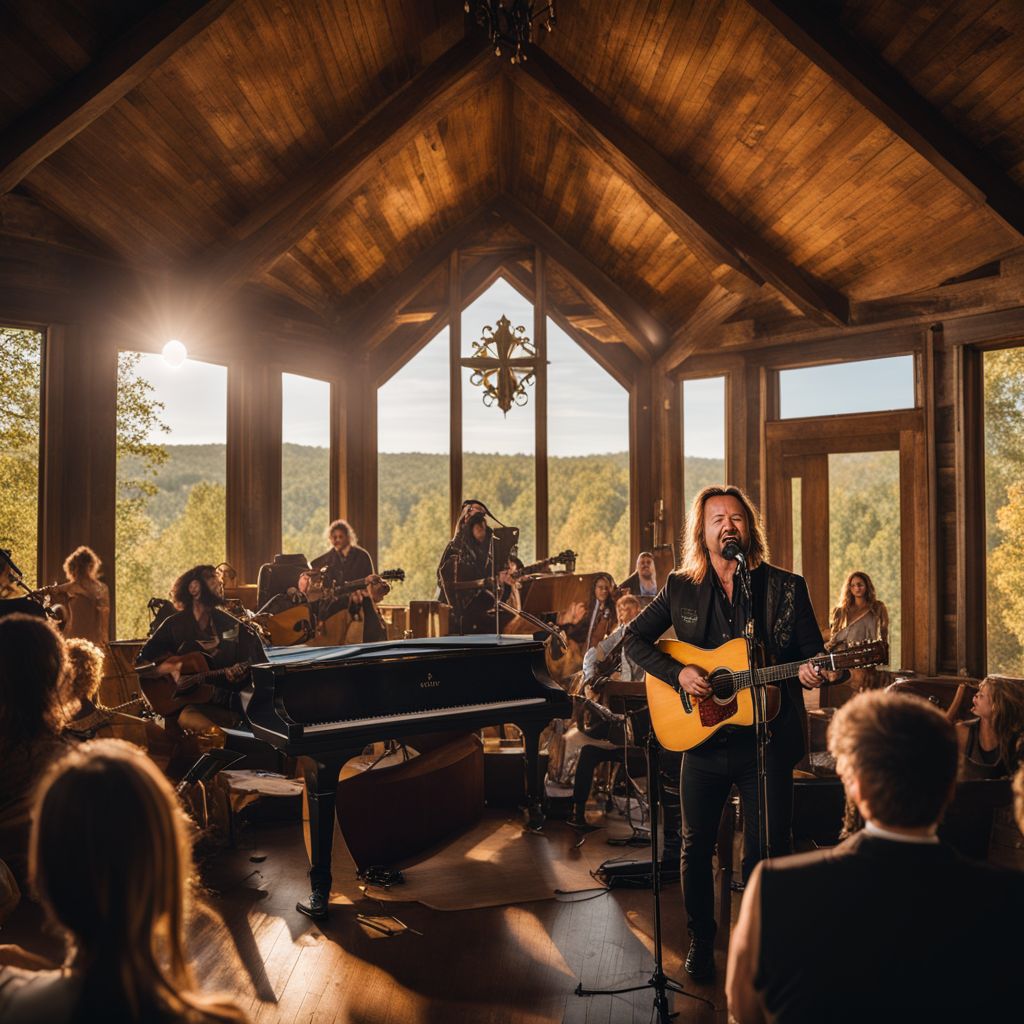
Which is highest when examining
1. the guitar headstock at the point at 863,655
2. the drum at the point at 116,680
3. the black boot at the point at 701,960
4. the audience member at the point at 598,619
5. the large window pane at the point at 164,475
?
the large window pane at the point at 164,475

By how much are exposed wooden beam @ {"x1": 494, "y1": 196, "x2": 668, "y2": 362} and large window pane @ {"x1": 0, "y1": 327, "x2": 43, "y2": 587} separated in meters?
4.92

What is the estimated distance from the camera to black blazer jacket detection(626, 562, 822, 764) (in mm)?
3193

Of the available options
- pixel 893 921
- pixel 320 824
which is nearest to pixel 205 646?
Result: pixel 320 824

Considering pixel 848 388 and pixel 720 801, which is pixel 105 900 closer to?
pixel 720 801

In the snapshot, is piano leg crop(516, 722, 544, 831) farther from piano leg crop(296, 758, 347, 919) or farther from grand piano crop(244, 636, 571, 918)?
piano leg crop(296, 758, 347, 919)

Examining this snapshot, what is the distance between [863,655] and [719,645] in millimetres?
612

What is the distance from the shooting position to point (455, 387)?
9633 mm

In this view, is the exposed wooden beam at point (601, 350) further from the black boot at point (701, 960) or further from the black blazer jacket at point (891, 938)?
the black blazer jacket at point (891, 938)

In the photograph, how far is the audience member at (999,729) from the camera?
4.45 metres

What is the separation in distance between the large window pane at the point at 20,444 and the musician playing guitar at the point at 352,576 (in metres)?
2.13

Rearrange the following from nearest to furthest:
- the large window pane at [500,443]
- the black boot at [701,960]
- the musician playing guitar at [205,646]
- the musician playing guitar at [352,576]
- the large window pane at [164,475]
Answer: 1. the black boot at [701,960]
2. the musician playing guitar at [205,646]
3. the musician playing guitar at [352,576]
4. the large window pane at [164,475]
5. the large window pane at [500,443]

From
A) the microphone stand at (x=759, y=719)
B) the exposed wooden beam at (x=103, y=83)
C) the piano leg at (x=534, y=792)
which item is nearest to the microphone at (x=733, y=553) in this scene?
the microphone stand at (x=759, y=719)

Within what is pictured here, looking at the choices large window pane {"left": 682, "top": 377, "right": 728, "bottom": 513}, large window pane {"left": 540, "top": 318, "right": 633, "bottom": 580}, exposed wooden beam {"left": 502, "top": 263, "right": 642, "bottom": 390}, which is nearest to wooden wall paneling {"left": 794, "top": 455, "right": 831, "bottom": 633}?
large window pane {"left": 682, "top": 377, "right": 728, "bottom": 513}

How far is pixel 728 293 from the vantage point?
26.6 ft
